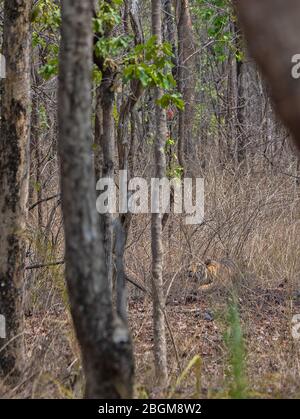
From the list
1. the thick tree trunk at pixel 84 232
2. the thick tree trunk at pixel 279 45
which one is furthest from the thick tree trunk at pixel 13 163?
the thick tree trunk at pixel 279 45

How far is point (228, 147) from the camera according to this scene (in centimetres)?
1227

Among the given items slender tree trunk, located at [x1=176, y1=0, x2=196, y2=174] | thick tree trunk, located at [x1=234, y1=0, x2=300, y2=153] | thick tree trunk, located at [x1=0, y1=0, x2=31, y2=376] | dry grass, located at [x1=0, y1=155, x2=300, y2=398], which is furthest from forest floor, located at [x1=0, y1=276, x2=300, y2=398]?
slender tree trunk, located at [x1=176, y1=0, x2=196, y2=174]

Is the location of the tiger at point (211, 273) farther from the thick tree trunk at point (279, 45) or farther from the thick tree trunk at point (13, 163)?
the thick tree trunk at point (279, 45)

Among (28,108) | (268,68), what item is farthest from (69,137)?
(28,108)

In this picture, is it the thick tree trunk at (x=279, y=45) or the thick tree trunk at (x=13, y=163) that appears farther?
the thick tree trunk at (x=13, y=163)

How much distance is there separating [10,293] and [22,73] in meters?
1.49

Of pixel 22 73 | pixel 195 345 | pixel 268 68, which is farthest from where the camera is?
pixel 195 345

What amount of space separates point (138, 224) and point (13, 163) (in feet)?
16.3

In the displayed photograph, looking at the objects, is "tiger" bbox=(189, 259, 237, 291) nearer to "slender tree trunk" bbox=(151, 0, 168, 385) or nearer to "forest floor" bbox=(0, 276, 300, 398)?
"forest floor" bbox=(0, 276, 300, 398)

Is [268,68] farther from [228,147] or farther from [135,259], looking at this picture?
[228,147]

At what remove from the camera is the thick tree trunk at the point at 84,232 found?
320 cm

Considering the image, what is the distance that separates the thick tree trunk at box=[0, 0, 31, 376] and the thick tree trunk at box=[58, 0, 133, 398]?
1919 mm

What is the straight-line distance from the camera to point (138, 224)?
10008 mm

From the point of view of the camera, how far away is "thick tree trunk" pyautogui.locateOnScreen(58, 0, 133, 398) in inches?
126
